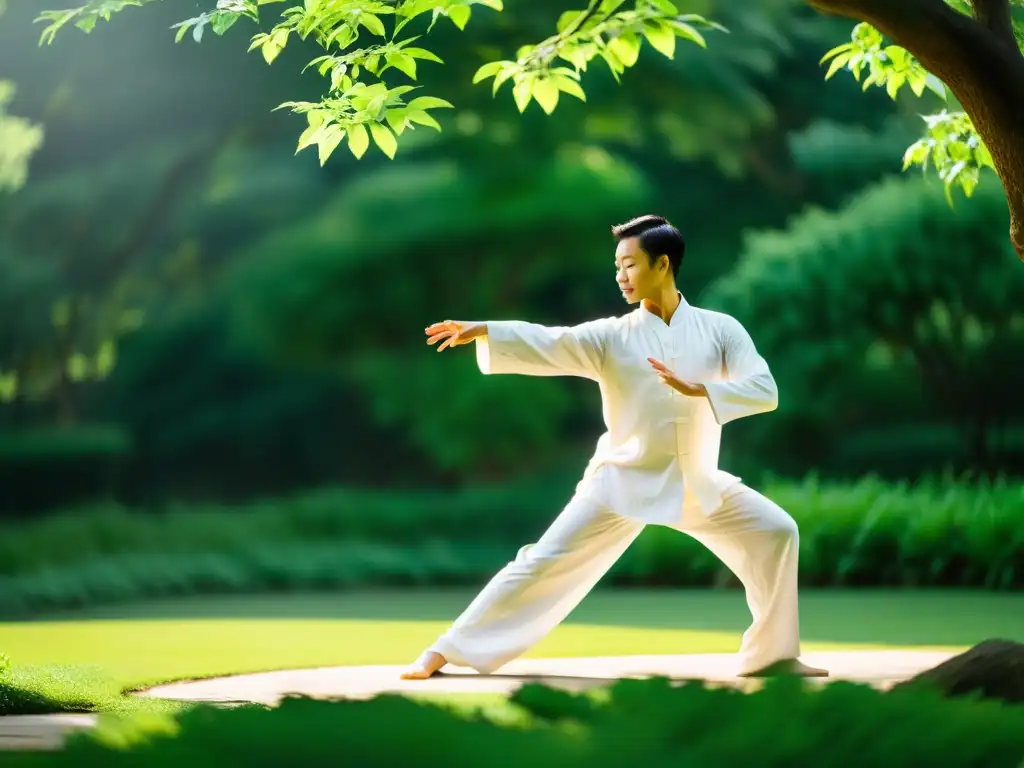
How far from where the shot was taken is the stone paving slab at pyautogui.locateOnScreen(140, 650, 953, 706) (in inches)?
220

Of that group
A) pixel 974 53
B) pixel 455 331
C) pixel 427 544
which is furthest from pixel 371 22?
pixel 427 544

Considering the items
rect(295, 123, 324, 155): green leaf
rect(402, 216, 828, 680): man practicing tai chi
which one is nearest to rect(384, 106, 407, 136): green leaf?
rect(295, 123, 324, 155): green leaf

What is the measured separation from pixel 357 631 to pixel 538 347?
11.9 ft

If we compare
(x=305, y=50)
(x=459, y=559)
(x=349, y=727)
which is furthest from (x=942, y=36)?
(x=305, y=50)

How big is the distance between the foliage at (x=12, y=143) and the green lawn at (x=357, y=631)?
712 cm

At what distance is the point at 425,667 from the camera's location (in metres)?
5.90

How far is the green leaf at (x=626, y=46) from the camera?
199 inches

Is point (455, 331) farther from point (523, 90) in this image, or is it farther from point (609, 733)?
point (609, 733)

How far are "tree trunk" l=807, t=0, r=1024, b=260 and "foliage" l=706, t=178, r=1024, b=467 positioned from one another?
8833 millimetres

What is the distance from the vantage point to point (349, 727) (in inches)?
106

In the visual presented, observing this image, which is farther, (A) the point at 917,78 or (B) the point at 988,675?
(A) the point at 917,78

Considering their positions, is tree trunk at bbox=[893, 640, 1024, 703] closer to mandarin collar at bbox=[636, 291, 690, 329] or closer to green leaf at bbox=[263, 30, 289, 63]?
mandarin collar at bbox=[636, 291, 690, 329]

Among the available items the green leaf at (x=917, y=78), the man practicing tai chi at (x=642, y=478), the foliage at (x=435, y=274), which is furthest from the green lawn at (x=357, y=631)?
the foliage at (x=435, y=274)

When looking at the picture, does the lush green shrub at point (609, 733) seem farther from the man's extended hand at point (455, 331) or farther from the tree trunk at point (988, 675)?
the man's extended hand at point (455, 331)
